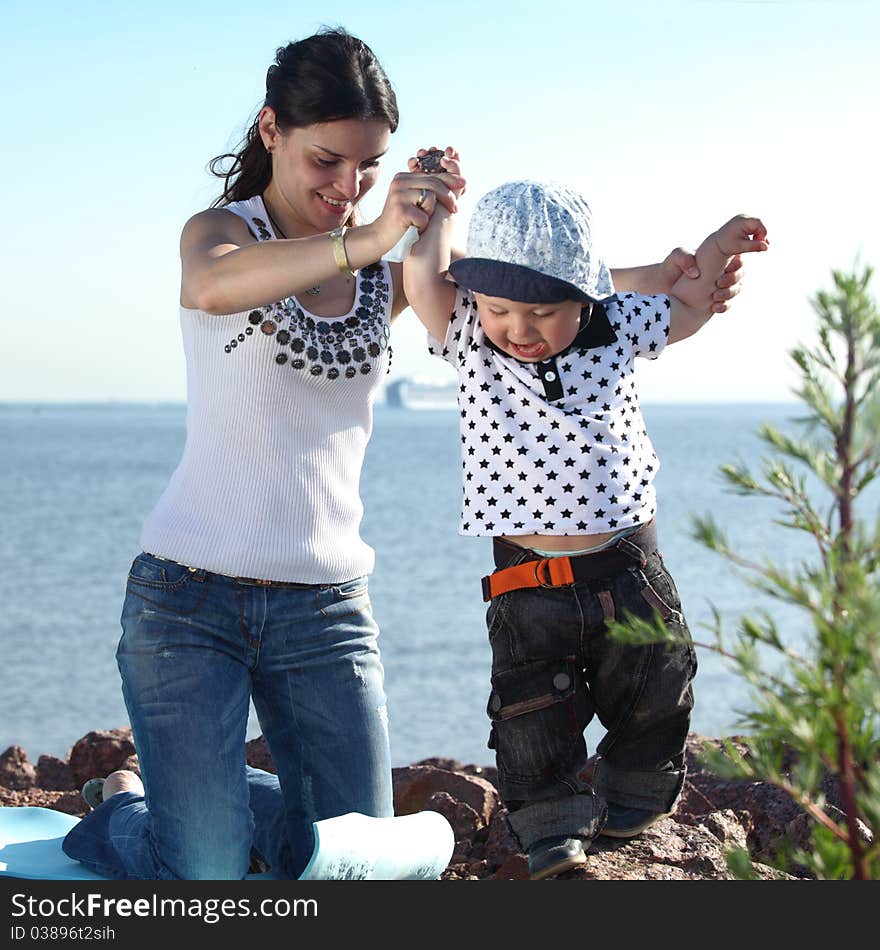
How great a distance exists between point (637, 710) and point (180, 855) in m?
1.14

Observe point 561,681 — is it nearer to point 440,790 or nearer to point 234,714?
point 234,714

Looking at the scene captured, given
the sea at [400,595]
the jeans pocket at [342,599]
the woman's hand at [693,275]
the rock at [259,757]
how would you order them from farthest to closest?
1. the sea at [400,595]
2. the rock at [259,757]
3. the woman's hand at [693,275]
4. the jeans pocket at [342,599]

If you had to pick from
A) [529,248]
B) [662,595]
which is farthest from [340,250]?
[662,595]

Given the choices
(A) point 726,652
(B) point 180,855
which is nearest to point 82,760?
(B) point 180,855

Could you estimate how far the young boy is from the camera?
126 inches

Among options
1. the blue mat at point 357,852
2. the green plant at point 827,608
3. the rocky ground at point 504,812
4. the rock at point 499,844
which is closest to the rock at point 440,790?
the rocky ground at point 504,812

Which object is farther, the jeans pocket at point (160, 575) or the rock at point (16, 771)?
the rock at point (16, 771)

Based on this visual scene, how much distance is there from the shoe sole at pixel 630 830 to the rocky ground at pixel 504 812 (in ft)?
0.07

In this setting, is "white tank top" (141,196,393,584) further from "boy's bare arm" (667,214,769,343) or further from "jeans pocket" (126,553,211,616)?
"boy's bare arm" (667,214,769,343)

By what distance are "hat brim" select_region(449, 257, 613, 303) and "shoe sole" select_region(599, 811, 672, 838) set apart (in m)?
1.29

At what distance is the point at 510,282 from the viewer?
10.1 ft

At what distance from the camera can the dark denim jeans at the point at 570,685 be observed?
3.27 m

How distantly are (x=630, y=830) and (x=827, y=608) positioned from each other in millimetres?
1997

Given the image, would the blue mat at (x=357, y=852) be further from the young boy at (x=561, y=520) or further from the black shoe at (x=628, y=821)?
the black shoe at (x=628, y=821)
